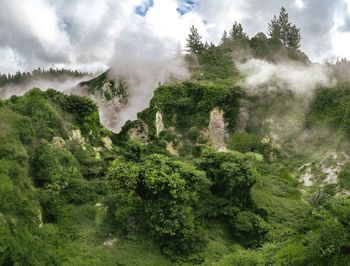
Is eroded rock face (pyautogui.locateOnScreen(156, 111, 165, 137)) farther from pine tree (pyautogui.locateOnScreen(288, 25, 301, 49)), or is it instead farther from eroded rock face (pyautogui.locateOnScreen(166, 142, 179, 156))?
pine tree (pyautogui.locateOnScreen(288, 25, 301, 49))

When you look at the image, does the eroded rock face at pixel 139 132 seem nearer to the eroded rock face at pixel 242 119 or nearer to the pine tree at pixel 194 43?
the eroded rock face at pixel 242 119

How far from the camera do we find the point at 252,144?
5666 centimetres

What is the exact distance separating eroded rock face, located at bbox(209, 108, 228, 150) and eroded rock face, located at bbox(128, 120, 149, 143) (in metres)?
8.98

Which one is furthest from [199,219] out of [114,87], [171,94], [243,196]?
[114,87]

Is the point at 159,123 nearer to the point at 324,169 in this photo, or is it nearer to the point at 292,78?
the point at 292,78

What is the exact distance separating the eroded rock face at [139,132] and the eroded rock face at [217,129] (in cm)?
898

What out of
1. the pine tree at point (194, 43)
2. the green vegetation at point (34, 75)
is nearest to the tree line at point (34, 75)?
the green vegetation at point (34, 75)

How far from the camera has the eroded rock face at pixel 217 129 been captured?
6028 centimetres

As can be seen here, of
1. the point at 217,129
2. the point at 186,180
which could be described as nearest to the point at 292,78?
the point at 217,129

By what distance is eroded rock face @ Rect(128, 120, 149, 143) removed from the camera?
57.8 meters

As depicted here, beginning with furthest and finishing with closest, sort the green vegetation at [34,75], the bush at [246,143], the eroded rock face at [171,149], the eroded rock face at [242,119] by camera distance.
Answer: the green vegetation at [34,75] → the eroded rock face at [242,119] → the eroded rock face at [171,149] → the bush at [246,143]

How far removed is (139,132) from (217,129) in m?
10.8

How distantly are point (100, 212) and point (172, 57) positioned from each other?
4854cm

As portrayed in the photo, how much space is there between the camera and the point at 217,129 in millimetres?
60844
